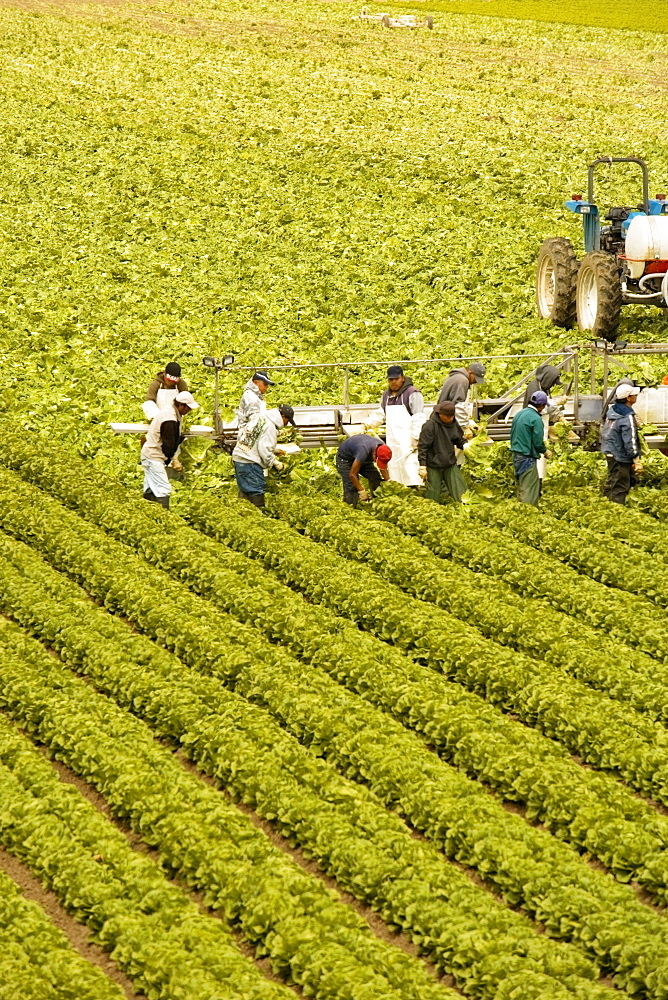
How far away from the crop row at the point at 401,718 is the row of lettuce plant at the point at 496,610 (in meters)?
0.53

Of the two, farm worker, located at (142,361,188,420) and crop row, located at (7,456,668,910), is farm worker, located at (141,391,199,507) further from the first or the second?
crop row, located at (7,456,668,910)

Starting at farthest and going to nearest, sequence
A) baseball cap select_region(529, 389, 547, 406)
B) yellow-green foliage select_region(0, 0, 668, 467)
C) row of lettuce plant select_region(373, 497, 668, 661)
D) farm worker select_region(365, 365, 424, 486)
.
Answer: yellow-green foliage select_region(0, 0, 668, 467), farm worker select_region(365, 365, 424, 486), baseball cap select_region(529, 389, 547, 406), row of lettuce plant select_region(373, 497, 668, 661)

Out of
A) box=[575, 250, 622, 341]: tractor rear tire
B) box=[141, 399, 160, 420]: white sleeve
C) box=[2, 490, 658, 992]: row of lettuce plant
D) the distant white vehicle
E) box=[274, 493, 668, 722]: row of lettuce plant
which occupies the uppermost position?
the distant white vehicle

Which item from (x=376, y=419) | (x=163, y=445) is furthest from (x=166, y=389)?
(x=376, y=419)

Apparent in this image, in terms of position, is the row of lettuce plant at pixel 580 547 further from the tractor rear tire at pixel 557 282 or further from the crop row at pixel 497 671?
the tractor rear tire at pixel 557 282

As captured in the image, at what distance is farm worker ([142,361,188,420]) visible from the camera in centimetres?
1791

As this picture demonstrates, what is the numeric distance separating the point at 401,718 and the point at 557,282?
1238cm

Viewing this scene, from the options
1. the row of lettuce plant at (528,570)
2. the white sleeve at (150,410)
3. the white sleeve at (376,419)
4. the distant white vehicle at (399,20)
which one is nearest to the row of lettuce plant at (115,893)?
the row of lettuce plant at (528,570)

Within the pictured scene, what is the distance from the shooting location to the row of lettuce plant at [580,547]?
15.8 m

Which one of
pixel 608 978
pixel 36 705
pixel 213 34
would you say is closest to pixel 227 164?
pixel 213 34

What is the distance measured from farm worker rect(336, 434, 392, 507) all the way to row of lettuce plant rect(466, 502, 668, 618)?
1225 mm

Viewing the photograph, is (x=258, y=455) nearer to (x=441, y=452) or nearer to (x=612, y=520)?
(x=441, y=452)

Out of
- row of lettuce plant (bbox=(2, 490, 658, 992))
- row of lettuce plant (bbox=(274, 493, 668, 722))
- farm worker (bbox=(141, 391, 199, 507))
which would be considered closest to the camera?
row of lettuce plant (bbox=(2, 490, 658, 992))

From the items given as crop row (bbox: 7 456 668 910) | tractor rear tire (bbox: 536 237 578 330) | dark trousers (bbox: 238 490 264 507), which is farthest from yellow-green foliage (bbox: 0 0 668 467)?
crop row (bbox: 7 456 668 910)
